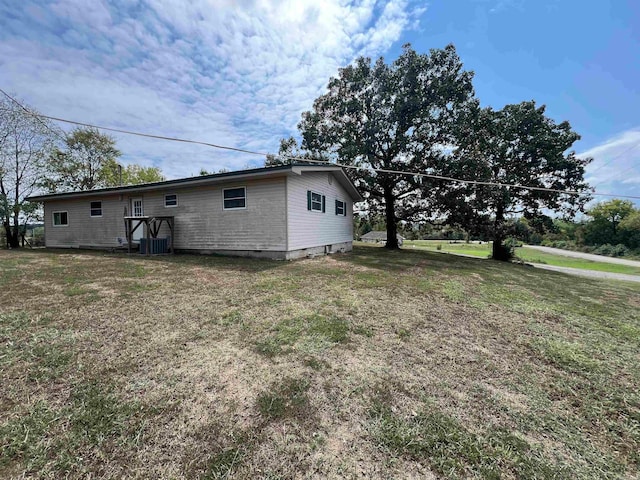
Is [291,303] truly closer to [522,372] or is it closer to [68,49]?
[522,372]

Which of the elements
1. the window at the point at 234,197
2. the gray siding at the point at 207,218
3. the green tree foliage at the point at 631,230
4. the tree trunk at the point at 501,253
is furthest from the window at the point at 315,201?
the green tree foliage at the point at 631,230

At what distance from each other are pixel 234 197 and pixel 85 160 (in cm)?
2182

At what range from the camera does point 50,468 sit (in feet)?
4.77

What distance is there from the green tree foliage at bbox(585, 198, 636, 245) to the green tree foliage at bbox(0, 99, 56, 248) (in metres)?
58.3

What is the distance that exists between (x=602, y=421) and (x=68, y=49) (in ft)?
44.1

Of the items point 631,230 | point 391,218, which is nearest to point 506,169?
point 391,218

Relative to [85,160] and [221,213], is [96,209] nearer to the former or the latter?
[221,213]

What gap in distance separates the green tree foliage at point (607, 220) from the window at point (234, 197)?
48.7 metres

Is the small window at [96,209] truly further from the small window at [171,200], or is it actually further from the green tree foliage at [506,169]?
the green tree foliage at [506,169]

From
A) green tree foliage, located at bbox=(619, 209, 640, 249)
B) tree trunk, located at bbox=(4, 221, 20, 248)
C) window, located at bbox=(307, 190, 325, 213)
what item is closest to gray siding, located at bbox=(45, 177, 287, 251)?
window, located at bbox=(307, 190, 325, 213)

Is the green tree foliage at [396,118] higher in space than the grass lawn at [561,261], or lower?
higher

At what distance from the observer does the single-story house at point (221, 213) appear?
29.3 feet

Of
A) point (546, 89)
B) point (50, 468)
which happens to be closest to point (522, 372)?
point (50, 468)

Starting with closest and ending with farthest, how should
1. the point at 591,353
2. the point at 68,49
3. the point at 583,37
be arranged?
the point at 591,353 < the point at 68,49 < the point at 583,37
